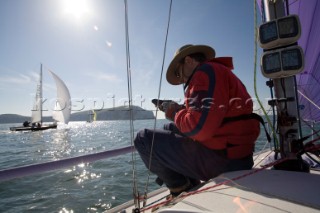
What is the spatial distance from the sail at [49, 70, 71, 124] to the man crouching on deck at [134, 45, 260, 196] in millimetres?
51384

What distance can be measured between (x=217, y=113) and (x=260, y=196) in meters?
0.66

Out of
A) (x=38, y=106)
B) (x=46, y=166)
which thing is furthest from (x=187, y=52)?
(x=38, y=106)

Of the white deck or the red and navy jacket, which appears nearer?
the white deck

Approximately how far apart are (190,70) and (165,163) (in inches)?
37.7

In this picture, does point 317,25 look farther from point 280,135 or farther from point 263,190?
point 263,190

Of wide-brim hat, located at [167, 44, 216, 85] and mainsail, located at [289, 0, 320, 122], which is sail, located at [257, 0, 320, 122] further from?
wide-brim hat, located at [167, 44, 216, 85]

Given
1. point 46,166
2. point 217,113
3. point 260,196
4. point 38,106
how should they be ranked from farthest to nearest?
point 38,106 < point 46,166 < point 217,113 < point 260,196

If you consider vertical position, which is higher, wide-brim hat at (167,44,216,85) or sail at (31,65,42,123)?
sail at (31,65,42,123)

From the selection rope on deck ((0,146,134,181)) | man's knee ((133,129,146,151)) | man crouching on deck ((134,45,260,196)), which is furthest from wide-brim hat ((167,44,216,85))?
rope on deck ((0,146,134,181))

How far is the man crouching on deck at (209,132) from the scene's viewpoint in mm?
1669

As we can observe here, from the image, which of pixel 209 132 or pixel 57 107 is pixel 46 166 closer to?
pixel 209 132

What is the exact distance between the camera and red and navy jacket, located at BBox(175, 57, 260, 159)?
1.65 m

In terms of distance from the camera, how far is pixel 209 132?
166 centimetres

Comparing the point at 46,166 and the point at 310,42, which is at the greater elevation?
the point at 310,42
